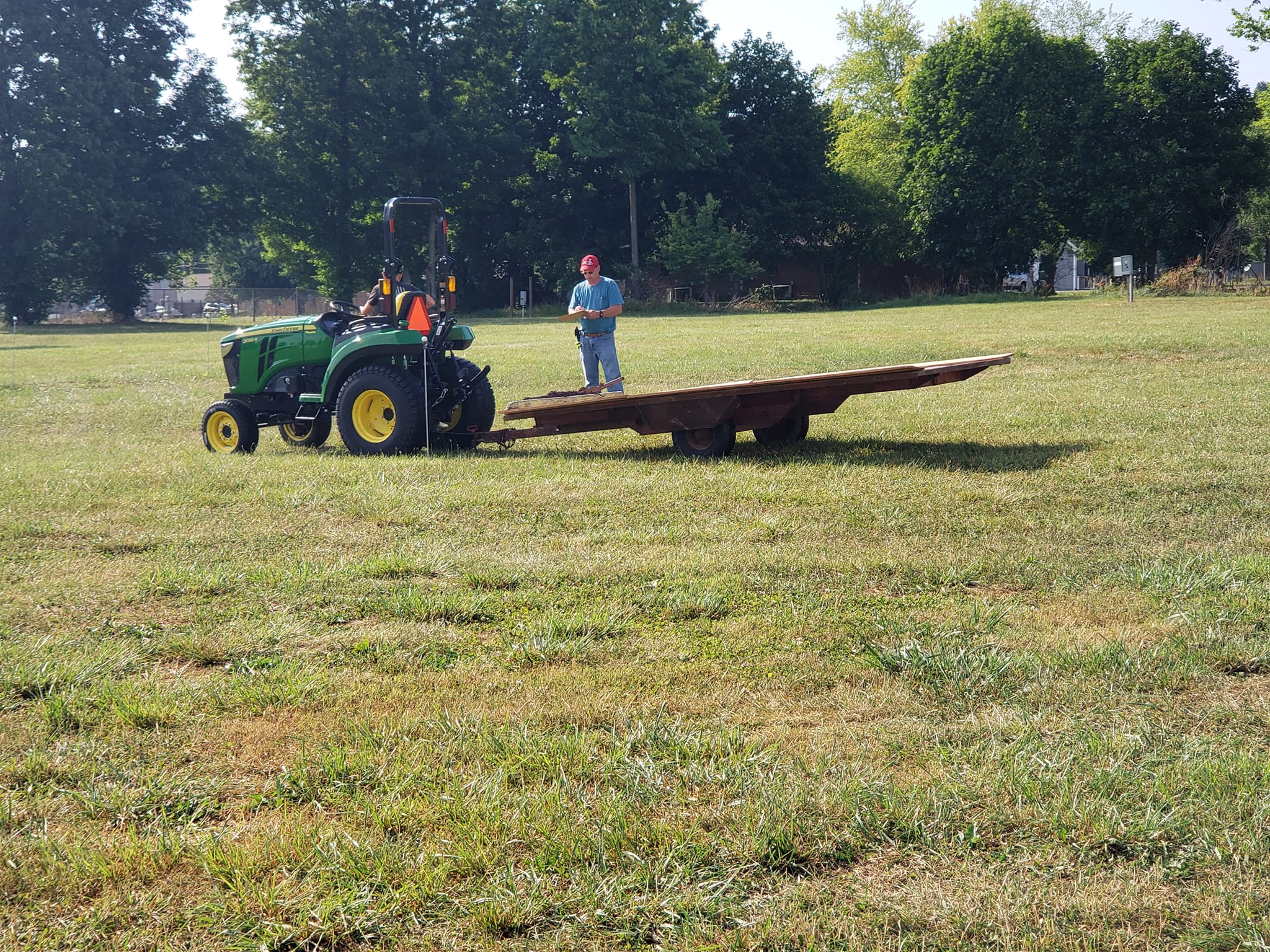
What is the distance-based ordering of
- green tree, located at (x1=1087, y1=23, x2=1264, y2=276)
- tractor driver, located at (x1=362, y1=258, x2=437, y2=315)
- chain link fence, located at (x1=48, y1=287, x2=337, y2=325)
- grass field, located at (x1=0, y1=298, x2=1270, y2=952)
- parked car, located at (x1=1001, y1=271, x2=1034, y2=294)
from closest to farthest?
grass field, located at (x1=0, y1=298, x2=1270, y2=952)
tractor driver, located at (x1=362, y1=258, x2=437, y2=315)
green tree, located at (x1=1087, y1=23, x2=1264, y2=276)
parked car, located at (x1=1001, y1=271, x2=1034, y2=294)
chain link fence, located at (x1=48, y1=287, x2=337, y2=325)

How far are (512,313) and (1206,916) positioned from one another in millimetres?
49831

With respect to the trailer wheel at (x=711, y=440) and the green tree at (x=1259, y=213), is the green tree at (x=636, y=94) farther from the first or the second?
the trailer wheel at (x=711, y=440)

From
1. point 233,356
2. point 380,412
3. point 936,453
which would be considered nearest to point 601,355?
point 380,412

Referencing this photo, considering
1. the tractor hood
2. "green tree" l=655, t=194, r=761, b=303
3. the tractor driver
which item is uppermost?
"green tree" l=655, t=194, r=761, b=303

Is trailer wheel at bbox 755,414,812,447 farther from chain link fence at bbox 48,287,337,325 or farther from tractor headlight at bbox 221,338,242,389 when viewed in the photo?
chain link fence at bbox 48,287,337,325

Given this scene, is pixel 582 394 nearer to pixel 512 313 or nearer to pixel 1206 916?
pixel 1206 916

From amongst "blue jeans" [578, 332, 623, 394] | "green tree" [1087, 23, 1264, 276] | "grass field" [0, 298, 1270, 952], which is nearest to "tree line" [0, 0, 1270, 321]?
"green tree" [1087, 23, 1264, 276]

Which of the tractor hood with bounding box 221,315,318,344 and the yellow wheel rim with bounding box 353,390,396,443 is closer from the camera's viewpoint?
the yellow wheel rim with bounding box 353,390,396,443

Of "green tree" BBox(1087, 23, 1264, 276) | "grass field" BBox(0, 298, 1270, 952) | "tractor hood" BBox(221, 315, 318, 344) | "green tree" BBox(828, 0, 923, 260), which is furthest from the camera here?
"green tree" BBox(828, 0, 923, 260)

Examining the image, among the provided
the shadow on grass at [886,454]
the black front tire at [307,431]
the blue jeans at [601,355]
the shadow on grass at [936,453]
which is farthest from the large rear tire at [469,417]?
the shadow on grass at [936,453]

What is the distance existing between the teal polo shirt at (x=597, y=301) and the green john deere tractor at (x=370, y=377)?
165cm

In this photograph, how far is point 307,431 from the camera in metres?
11.7

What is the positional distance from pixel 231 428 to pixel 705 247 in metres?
43.1

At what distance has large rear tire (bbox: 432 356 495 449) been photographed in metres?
10.6
